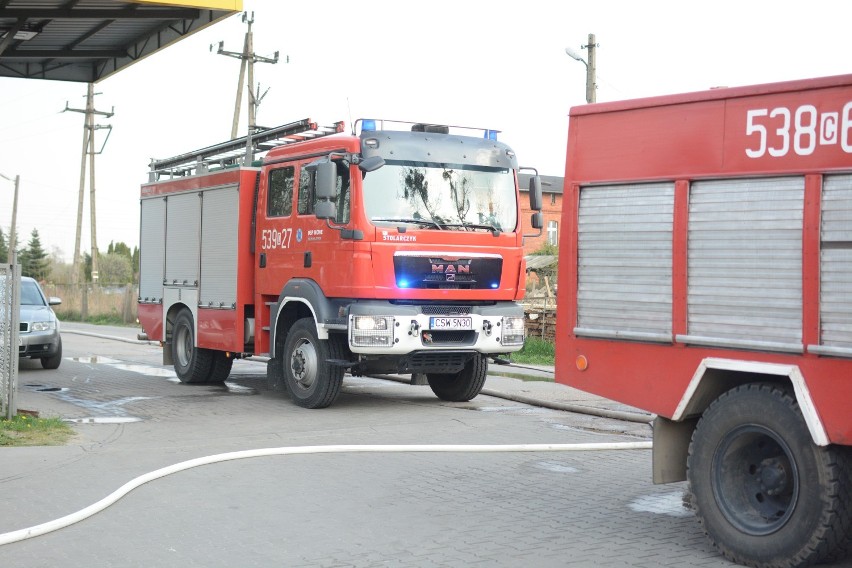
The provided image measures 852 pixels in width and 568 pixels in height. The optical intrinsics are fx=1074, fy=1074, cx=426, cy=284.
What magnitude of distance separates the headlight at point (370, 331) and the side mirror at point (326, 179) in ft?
4.83

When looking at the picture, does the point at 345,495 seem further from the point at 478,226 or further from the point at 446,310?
the point at 478,226

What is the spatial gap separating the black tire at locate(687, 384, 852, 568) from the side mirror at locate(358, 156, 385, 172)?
6.78 meters

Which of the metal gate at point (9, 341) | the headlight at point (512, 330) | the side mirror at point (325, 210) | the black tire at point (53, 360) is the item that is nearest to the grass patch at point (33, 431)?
the metal gate at point (9, 341)

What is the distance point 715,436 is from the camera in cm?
636

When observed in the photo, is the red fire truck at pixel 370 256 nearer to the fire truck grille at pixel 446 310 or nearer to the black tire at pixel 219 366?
the fire truck grille at pixel 446 310

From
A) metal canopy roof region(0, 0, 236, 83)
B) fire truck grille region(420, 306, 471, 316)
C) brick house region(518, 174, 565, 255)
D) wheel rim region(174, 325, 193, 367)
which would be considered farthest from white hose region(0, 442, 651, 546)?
brick house region(518, 174, 565, 255)

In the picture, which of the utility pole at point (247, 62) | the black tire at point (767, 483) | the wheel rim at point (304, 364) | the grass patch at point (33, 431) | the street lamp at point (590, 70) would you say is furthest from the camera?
the utility pole at point (247, 62)

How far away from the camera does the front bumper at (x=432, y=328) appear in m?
12.4

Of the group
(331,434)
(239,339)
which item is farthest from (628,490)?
(239,339)

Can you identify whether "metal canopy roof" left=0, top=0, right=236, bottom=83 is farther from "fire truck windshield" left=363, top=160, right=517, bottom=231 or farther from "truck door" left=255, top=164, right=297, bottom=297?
"fire truck windshield" left=363, top=160, right=517, bottom=231

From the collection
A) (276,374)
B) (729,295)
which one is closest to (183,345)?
(276,374)

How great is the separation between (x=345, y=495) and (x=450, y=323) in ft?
16.6

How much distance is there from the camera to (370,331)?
12414 millimetres

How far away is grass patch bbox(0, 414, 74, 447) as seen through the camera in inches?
409
